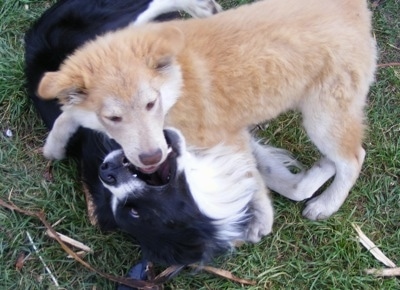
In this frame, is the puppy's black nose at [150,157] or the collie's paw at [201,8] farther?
the collie's paw at [201,8]

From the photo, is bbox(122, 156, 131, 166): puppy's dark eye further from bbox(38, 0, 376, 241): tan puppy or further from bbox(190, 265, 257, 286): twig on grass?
bbox(190, 265, 257, 286): twig on grass

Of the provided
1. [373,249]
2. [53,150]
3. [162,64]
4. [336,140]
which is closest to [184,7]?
[162,64]

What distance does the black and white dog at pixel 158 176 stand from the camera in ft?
10.0

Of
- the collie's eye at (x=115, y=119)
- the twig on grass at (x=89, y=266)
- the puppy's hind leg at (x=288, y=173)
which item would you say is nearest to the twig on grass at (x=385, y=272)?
the puppy's hind leg at (x=288, y=173)

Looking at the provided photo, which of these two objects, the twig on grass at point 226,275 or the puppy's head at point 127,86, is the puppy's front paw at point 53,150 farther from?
the twig on grass at point 226,275

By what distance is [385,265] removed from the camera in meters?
3.79

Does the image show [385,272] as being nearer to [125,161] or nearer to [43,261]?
[125,161]

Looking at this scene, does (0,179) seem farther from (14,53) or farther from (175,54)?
(175,54)

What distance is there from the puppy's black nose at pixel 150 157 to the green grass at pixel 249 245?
35.5 inches

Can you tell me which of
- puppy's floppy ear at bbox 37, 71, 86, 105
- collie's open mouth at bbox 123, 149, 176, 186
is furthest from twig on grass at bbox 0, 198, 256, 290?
puppy's floppy ear at bbox 37, 71, 86, 105

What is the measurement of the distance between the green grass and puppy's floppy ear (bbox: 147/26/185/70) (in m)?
1.16

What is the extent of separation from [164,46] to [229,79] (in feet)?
1.62

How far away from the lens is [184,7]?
4137 millimetres

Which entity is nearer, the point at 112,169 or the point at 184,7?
the point at 112,169
